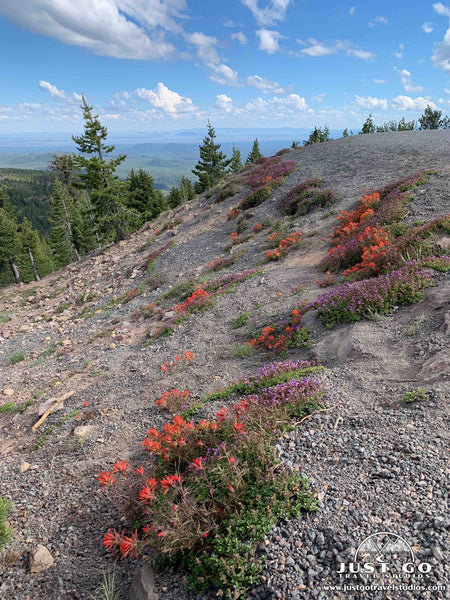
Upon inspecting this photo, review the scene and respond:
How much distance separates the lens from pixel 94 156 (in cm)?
2927

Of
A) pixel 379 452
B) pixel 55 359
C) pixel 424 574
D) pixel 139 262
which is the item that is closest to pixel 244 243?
pixel 139 262

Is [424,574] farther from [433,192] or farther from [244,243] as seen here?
[244,243]

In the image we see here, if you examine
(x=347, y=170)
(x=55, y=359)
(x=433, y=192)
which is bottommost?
(x=55, y=359)

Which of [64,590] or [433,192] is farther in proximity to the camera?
[433,192]

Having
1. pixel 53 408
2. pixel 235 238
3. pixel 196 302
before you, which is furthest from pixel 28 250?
pixel 53 408

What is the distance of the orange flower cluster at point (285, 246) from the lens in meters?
15.3

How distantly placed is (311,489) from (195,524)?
55.8 inches

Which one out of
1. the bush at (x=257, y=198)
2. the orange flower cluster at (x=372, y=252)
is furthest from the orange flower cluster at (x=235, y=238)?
the orange flower cluster at (x=372, y=252)

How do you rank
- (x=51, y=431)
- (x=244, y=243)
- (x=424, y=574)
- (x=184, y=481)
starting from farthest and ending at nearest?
(x=244, y=243), (x=51, y=431), (x=184, y=481), (x=424, y=574)

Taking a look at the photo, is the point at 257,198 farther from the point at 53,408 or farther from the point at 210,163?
the point at 210,163

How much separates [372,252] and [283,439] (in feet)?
22.5

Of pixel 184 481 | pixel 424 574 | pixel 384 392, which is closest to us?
pixel 424 574

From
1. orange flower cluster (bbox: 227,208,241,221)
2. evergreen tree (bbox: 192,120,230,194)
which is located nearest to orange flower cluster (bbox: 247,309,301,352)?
orange flower cluster (bbox: 227,208,241,221)

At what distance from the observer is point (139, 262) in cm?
2544
